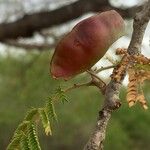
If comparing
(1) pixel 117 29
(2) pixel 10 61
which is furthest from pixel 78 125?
(1) pixel 117 29

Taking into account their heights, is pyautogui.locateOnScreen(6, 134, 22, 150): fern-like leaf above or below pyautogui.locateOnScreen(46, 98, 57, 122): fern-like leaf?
below

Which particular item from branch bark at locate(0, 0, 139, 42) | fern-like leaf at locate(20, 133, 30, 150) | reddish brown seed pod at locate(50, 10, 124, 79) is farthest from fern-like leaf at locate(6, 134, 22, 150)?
branch bark at locate(0, 0, 139, 42)

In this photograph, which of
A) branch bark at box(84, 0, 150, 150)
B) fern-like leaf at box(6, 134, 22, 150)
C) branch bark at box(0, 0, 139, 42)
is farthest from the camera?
branch bark at box(0, 0, 139, 42)

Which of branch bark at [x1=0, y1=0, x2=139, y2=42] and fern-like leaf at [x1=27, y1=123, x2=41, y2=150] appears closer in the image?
fern-like leaf at [x1=27, y1=123, x2=41, y2=150]

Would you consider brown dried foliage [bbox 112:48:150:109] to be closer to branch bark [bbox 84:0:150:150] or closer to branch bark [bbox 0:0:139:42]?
branch bark [bbox 84:0:150:150]

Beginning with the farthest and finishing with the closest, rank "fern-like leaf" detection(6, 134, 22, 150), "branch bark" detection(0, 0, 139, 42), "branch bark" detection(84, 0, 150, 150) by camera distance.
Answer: "branch bark" detection(0, 0, 139, 42) → "fern-like leaf" detection(6, 134, 22, 150) → "branch bark" detection(84, 0, 150, 150)

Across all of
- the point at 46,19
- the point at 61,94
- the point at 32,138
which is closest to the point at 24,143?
the point at 32,138

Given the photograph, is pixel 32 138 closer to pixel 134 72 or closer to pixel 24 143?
pixel 24 143
